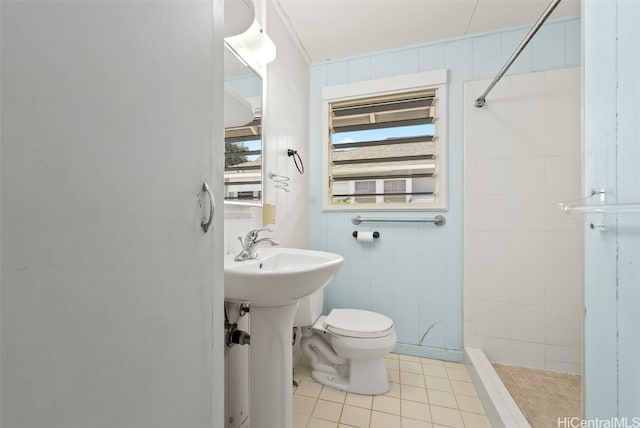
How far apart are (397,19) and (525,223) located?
4.97ft

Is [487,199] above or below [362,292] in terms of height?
above

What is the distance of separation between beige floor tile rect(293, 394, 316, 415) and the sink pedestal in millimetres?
369

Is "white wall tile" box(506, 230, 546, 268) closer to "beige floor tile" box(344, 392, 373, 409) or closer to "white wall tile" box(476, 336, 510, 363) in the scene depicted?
"white wall tile" box(476, 336, 510, 363)

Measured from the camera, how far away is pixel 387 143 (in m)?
2.04

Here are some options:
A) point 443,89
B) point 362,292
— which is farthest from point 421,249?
point 443,89

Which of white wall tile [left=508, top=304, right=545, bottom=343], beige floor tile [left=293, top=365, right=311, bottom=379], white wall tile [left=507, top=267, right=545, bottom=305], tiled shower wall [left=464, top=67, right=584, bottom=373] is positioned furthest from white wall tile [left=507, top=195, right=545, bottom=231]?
beige floor tile [left=293, top=365, right=311, bottom=379]

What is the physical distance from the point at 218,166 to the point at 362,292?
1.66m

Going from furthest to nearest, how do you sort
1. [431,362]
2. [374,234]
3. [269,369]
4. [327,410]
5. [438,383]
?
[374,234] → [431,362] → [438,383] → [327,410] → [269,369]

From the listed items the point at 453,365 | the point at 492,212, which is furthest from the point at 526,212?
the point at 453,365

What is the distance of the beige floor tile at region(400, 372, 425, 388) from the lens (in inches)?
64.9

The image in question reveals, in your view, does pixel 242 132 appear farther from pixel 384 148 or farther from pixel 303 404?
pixel 303 404

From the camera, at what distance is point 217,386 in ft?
2.12

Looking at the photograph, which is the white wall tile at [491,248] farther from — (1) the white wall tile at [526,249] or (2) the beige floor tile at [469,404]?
(2) the beige floor tile at [469,404]

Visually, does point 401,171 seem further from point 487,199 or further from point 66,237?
point 66,237
